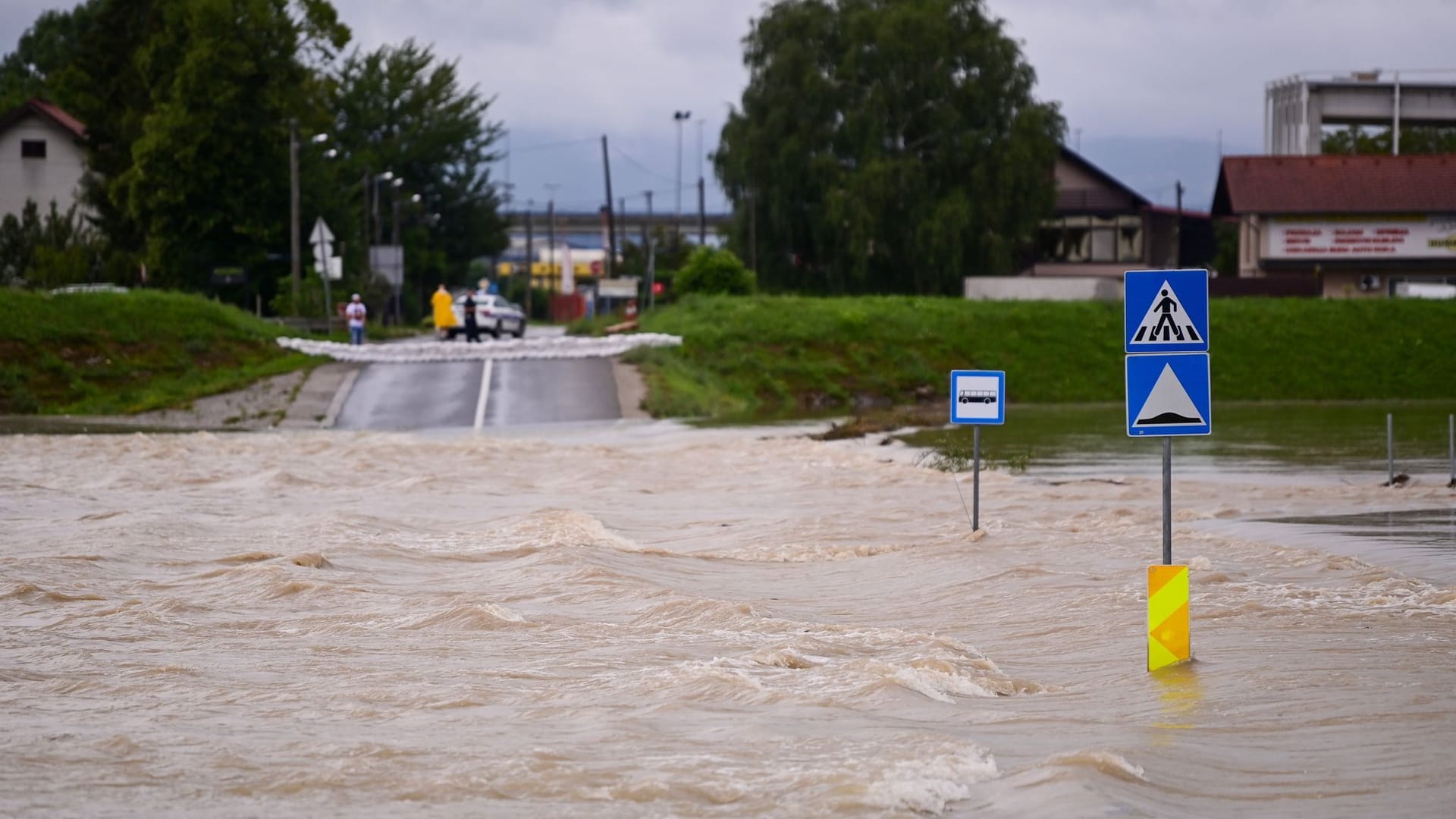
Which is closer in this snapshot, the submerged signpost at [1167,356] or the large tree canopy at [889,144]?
the submerged signpost at [1167,356]

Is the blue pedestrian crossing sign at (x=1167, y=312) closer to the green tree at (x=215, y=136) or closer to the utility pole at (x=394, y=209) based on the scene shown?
the green tree at (x=215, y=136)

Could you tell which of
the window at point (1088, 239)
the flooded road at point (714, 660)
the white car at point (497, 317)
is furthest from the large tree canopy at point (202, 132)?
the flooded road at point (714, 660)

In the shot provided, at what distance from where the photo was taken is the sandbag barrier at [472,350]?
134 feet

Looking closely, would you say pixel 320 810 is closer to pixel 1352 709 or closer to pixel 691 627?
pixel 691 627

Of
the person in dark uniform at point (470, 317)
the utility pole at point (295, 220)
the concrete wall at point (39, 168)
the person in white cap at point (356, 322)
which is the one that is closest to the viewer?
the person in white cap at point (356, 322)

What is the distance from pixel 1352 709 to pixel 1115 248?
249 feet

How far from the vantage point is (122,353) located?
38031 millimetres

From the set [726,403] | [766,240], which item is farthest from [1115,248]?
[726,403]

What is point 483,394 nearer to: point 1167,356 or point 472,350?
point 472,350

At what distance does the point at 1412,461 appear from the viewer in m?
23.0

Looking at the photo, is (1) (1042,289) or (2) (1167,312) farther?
(1) (1042,289)

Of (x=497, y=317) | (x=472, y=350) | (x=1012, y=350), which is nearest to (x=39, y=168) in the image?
(x=497, y=317)

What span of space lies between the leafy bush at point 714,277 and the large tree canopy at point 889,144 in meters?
11.0

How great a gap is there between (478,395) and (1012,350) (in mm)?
15884
